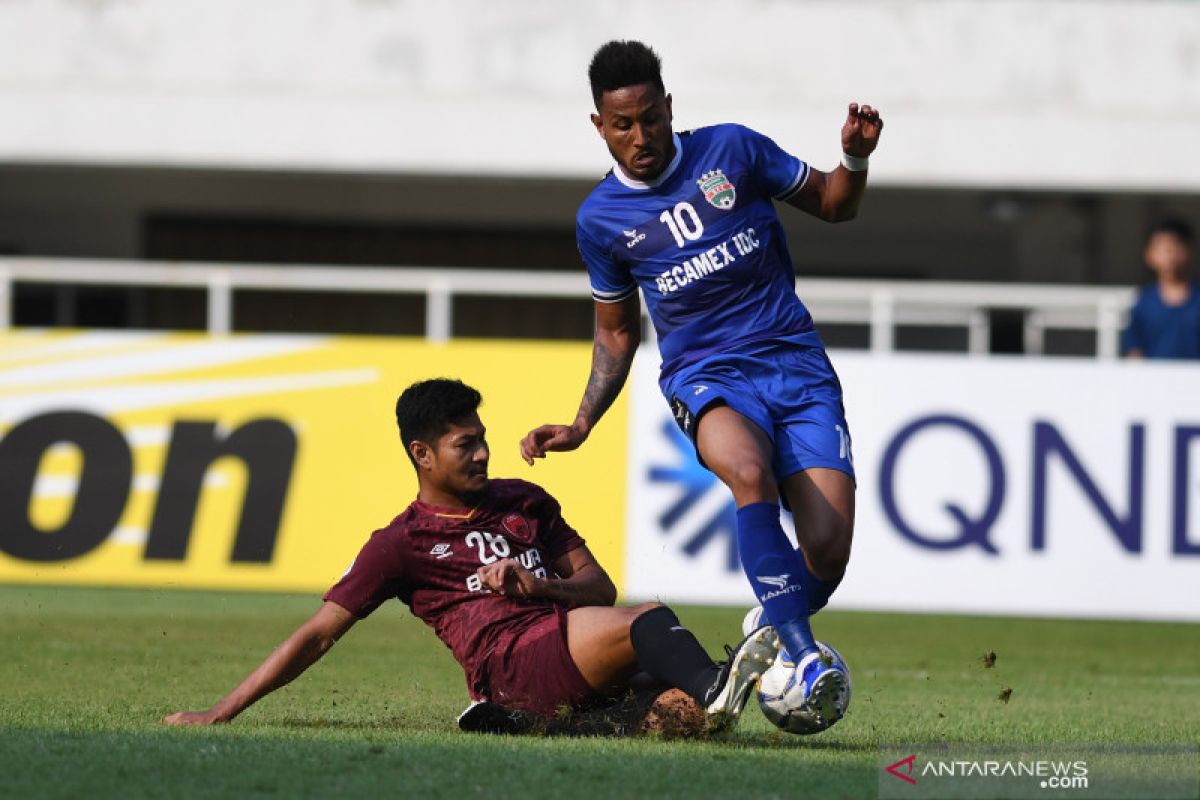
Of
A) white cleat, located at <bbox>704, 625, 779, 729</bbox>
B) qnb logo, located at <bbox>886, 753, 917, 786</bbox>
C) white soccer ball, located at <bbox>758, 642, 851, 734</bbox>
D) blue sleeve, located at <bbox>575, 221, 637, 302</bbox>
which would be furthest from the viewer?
blue sleeve, located at <bbox>575, 221, 637, 302</bbox>

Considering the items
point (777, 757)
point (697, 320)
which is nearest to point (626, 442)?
point (697, 320)

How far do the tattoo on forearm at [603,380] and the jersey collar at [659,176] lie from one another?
23.3 inches

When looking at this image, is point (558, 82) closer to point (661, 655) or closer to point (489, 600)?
point (489, 600)

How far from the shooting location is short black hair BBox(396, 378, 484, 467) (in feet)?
20.5

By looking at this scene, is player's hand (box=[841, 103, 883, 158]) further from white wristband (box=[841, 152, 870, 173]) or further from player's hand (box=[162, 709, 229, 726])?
player's hand (box=[162, 709, 229, 726])

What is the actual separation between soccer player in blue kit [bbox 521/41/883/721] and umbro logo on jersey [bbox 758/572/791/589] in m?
0.17

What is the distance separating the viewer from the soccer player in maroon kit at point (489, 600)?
5.92 metres

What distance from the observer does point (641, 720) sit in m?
6.06

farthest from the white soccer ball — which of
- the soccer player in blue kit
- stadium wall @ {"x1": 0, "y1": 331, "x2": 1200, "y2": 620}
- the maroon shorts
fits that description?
stadium wall @ {"x1": 0, "y1": 331, "x2": 1200, "y2": 620}

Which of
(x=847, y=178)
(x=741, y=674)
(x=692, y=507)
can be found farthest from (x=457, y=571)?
(x=692, y=507)

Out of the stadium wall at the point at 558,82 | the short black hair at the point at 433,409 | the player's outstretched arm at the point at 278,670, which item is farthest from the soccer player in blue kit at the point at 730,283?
the stadium wall at the point at 558,82

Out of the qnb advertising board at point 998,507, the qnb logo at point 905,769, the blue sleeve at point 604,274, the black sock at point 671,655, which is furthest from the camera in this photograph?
the qnb advertising board at point 998,507

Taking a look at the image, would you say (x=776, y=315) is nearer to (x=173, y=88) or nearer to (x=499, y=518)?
(x=499, y=518)

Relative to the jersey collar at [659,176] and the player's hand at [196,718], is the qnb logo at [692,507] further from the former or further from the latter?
the player's hand at [196,718]
